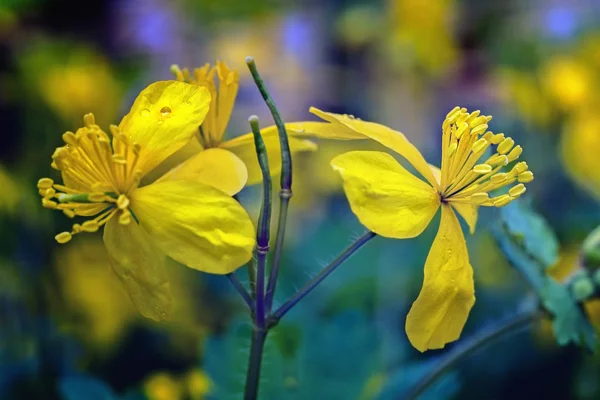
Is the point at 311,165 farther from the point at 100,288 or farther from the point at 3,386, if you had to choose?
the point at 3,386

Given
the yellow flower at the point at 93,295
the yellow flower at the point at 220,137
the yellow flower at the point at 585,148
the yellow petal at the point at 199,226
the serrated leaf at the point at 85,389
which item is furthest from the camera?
the yellow flower at the point at 585,148

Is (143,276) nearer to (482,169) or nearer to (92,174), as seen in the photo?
(92,174)

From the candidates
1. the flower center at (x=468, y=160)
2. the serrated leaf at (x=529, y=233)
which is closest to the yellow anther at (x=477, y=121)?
the flower center at (x=468, y=160)

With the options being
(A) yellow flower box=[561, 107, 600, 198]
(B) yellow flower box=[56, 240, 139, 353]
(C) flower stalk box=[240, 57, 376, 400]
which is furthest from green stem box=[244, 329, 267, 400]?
(A) yellow flower box=[561, 107, 600, 198]

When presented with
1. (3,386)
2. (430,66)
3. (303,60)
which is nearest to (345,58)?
(303,60)

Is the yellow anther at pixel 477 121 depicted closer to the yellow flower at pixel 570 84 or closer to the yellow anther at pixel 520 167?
the yellow anther at pixel 520 167

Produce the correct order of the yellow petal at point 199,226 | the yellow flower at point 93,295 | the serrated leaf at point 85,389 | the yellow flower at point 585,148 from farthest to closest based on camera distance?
the yellow flower at point 585,148, the yellow flower at point 93,295, the serrated leaf at point 85,389, the yellow petal at point 199,226
